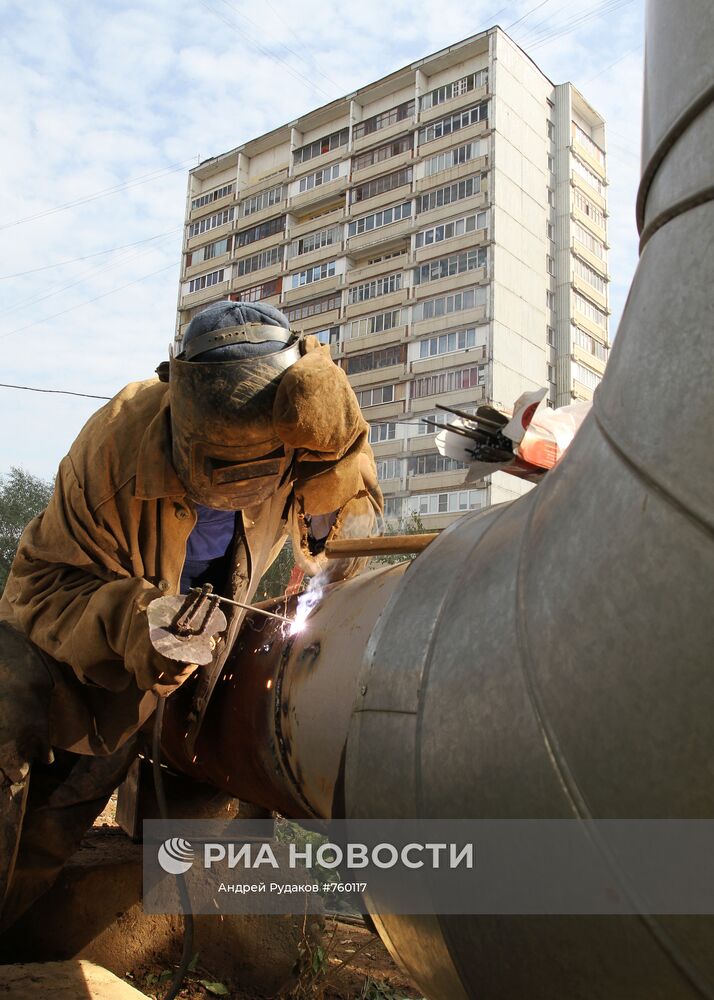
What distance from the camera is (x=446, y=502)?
1156 inches

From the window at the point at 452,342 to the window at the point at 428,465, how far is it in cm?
418

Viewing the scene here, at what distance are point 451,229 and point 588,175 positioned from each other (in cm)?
729

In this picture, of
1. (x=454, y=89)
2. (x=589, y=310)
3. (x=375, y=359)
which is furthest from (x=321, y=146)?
A: (x=589, y=310)

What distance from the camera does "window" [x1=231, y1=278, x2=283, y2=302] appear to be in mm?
38000

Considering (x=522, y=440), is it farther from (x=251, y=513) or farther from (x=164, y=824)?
(x=164, y=824)

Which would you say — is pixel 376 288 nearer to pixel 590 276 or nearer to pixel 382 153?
pixel 382 153

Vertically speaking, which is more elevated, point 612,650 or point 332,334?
point 332,334

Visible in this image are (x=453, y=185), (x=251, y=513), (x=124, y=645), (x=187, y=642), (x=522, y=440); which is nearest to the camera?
(x=187, y=642)

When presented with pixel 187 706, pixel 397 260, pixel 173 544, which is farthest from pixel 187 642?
pixel 397 260

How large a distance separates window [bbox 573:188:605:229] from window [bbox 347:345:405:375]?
9.80 meters

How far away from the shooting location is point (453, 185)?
110 ft

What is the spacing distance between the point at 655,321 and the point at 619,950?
0.72 metres

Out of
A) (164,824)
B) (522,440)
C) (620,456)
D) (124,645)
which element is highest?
(522,440)

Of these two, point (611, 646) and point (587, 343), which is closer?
point (611, 646)
